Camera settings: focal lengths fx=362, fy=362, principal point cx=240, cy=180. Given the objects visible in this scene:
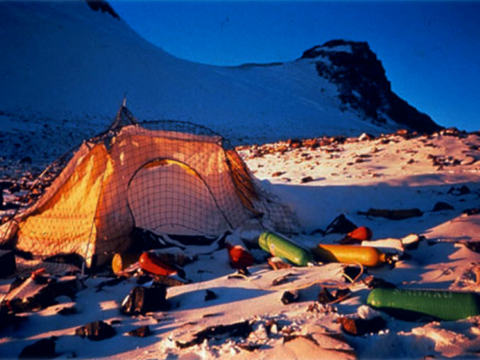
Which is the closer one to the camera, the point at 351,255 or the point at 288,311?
the point at 288,311

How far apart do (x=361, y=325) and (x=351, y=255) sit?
112 cm

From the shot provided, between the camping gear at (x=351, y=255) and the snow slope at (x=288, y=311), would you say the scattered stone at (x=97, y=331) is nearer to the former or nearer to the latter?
the snow slope at (x=288, y=311)

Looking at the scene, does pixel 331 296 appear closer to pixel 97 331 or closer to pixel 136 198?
pixel 97 331

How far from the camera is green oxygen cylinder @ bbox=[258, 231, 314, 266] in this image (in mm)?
2965

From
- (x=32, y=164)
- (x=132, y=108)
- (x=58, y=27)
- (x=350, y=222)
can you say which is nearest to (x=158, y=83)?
(x=132, y=108)

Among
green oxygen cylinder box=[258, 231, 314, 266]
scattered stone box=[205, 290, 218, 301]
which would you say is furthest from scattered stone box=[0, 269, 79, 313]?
green oxygen cylinder box=[258, 231, 314, 266]

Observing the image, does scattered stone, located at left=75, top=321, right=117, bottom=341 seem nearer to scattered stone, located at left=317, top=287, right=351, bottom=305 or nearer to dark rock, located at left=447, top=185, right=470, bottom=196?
scattered stone, located at left=317, top=287, right=351, bottom=305

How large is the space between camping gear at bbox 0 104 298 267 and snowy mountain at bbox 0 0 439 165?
7.70m

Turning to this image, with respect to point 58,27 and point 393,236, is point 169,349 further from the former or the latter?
point 58,27

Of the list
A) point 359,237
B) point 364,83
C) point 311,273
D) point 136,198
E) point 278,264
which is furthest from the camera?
point 364,83

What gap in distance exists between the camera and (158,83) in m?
26.8

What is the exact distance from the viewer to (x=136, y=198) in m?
4.01

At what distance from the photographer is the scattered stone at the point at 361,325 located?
177 centimetres

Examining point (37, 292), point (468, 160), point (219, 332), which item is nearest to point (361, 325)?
point (219, 332)
